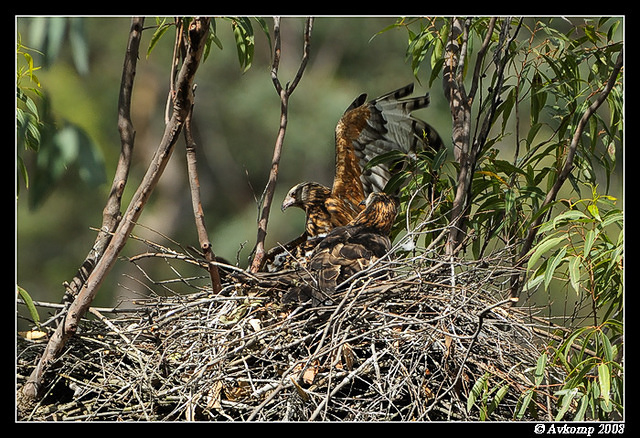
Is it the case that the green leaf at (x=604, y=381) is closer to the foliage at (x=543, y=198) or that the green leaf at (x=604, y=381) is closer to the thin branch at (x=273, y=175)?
the foliage at (x=543, y=198)

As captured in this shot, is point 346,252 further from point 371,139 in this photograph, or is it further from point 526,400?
point 371,139

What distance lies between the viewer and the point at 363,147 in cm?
390

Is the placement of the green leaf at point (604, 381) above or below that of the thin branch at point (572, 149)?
below

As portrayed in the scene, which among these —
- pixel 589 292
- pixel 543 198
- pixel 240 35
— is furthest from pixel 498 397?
pixel 240 35

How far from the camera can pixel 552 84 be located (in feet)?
10.5

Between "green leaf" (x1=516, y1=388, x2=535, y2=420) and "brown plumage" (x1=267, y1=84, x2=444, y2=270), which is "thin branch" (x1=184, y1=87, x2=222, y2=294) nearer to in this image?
"brown plumage" (x1=267, y1=84, x2=444, y2=270)

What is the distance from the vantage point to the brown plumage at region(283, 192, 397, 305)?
8.62 ft

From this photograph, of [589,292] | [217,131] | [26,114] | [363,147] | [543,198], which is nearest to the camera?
[26,114]

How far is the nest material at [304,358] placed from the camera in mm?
2438

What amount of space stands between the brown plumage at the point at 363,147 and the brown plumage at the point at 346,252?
1.12ft

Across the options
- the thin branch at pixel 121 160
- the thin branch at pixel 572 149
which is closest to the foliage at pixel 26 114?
the thin branch at pixel 121 160

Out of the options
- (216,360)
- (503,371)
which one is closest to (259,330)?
(216,360)

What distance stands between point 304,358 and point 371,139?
68.2 inches

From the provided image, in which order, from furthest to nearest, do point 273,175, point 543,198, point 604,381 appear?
point 273,175 < point 543,198 < point 604,381
